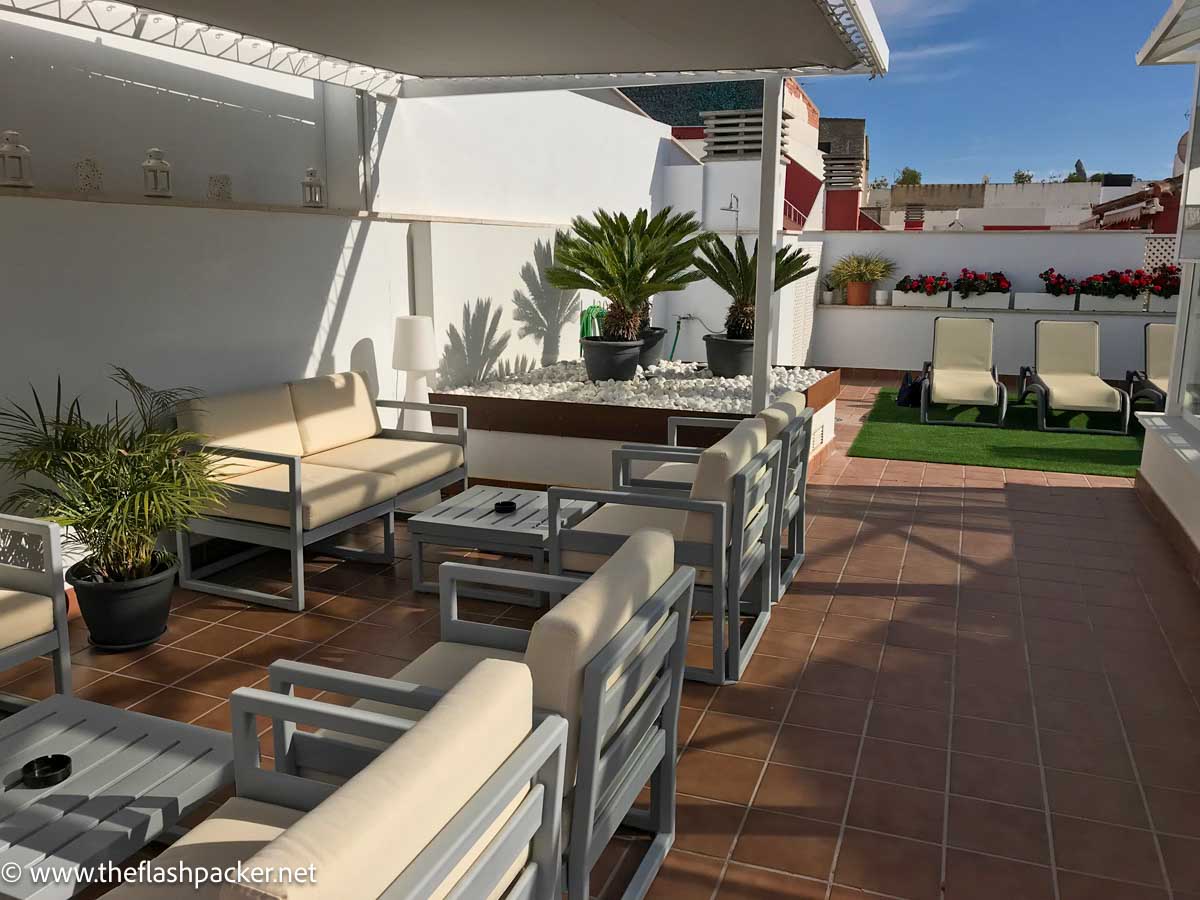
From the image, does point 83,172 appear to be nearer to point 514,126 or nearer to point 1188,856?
point 514,126

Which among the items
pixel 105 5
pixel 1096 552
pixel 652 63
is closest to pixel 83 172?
pixel 105 5

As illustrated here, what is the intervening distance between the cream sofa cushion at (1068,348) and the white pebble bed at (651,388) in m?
3.29

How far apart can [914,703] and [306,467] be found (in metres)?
3.68

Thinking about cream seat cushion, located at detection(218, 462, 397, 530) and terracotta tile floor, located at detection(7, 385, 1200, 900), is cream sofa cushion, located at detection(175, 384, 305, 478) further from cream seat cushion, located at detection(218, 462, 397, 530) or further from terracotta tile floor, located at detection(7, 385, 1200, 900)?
terracotta tile floor, located at detection(7, 385, 1200, 900)

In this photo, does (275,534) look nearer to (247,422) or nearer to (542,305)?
(247,422)

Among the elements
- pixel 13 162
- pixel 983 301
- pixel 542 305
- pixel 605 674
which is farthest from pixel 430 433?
pixel 983 301

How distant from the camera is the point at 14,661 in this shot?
3.73 meters

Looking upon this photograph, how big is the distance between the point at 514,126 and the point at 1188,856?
848 centimetres

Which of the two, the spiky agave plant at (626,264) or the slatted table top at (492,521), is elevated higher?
the spiky agave plant at (626,264)

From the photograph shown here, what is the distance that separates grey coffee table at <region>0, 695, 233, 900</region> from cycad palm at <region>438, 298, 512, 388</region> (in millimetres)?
5272

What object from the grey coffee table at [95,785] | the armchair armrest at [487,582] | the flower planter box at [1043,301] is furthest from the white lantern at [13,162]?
the flower planter box at [1043,301]

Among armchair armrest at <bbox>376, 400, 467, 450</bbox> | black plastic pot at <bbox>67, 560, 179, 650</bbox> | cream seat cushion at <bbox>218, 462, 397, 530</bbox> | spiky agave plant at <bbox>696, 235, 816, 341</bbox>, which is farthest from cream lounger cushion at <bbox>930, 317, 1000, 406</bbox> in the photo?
black plastic pot at <bbox>67, 560, 179, 650</bbox>

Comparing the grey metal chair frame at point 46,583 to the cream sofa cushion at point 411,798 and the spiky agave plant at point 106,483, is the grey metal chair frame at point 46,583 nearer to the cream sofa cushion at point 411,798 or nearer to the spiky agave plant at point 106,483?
the spiky agave plant at point 106,483

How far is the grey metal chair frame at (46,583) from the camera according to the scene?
386cm
